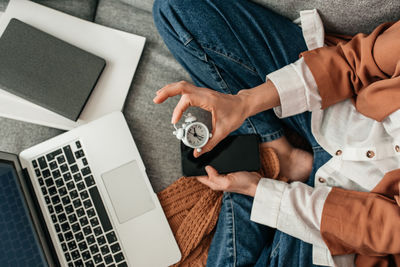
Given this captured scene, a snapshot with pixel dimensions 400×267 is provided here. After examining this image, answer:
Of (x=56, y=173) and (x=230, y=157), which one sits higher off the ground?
(x=56, y=173)

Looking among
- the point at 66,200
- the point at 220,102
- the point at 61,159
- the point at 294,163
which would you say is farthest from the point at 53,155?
the point at 294,163

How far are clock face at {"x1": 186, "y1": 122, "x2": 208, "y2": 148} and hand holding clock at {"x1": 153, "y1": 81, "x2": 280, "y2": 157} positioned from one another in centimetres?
2

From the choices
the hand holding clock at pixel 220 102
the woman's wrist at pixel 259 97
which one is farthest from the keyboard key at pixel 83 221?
the woman's wrist at pixel 259 97

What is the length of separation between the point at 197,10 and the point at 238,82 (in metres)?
0.24

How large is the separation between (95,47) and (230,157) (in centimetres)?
53

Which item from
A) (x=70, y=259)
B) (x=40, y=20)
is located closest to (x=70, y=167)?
(x=70, y=259)

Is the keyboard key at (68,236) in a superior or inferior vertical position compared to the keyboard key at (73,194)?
inferior

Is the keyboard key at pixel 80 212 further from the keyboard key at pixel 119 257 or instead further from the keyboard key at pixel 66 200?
the keyboard key at pixel 119 257

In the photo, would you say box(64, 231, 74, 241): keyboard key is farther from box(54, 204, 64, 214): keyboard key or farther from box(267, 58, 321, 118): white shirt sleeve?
box(267, 58, 321, 118): white shirt sleeve

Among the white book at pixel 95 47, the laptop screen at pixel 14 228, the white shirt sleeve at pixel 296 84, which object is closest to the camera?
the laptop screen at pixel 14 228

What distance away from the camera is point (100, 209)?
35.9 inches

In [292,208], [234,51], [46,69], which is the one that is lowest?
[292,208]

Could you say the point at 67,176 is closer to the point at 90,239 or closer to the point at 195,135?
the point at 90,239

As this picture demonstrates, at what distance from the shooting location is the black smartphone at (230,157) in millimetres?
934
